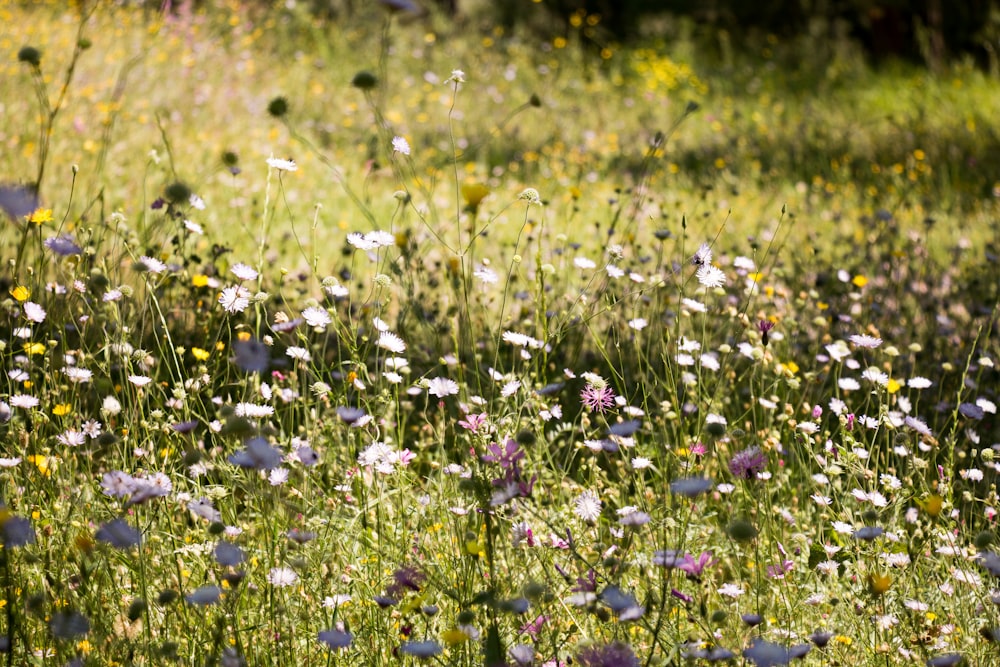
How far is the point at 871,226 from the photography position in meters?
4.46

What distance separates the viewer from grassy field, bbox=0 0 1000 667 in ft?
5.60

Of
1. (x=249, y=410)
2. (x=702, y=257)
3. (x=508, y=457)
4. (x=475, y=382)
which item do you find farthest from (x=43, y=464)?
(x=702, y=257)

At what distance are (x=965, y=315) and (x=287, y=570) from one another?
10.5 feet

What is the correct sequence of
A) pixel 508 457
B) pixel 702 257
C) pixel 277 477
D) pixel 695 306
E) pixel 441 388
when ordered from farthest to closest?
pixel 695 306, pixel 702 257, pixel 441 388, pixel 277 477, pixel 508 457

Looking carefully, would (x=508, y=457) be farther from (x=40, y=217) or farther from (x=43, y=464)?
(x=40, y=217)

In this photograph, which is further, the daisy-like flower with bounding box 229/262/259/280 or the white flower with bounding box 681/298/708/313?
the white flower with bounding box 681/298/708/313

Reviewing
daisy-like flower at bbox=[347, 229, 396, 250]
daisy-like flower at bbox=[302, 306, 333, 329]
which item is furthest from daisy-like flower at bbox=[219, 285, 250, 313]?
daisy-like flower at bbox=[347, 229, 396, 250]

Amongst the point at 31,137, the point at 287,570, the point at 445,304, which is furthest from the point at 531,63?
the point at 287,570

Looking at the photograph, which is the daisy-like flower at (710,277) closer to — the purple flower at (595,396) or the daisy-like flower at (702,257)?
the daisy-like flower at (702,257)

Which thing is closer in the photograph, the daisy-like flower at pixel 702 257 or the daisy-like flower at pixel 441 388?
the daisy-like flower at pixel 441 388

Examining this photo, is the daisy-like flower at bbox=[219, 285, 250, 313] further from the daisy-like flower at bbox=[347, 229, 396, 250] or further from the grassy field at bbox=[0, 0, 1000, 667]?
the daisy-like flower at bbox=[347, 229, 396, 250]

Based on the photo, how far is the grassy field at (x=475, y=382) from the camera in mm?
1706

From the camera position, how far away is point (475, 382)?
3016mm

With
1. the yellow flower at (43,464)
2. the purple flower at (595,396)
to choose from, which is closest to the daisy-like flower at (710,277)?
the purple flower at (595,396)
